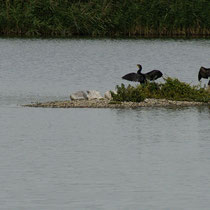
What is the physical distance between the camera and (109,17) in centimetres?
7650

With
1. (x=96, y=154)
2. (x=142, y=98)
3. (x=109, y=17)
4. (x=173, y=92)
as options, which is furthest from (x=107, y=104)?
(x=109, y=17)

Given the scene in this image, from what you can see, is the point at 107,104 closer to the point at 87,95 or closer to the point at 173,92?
the point at 87,95

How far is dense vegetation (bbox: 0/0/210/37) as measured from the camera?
74625mm

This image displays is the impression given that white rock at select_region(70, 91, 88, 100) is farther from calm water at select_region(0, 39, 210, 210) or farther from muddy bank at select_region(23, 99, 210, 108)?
calm water at select_region(0, 39, 210, 210)

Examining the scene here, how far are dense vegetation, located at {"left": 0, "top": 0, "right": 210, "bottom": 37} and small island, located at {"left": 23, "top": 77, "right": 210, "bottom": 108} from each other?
4109 cm

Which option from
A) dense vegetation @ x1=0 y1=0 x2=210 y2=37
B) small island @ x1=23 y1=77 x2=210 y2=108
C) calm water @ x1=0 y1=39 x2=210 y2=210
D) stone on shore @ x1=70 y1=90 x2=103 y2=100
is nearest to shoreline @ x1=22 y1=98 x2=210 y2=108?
small island @ x1=23 y1=77 x2=210 y2=108

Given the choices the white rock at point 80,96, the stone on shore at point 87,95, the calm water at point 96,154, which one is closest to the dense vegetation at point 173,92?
the stone on shore at point 87,95

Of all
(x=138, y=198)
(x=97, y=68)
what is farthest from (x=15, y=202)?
(x=97, y=68)

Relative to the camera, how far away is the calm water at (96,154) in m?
17.0

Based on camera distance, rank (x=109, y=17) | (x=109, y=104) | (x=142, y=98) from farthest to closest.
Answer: (x=109, y=17)
(x=142, y=98)
(x=109, y=104)

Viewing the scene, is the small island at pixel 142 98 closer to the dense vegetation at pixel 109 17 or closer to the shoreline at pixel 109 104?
the shoreline at pixel 109 104

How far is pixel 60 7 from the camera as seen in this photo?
250 feet

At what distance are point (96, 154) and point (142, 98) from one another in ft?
34.9

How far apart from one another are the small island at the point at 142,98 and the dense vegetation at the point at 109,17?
4109cm
